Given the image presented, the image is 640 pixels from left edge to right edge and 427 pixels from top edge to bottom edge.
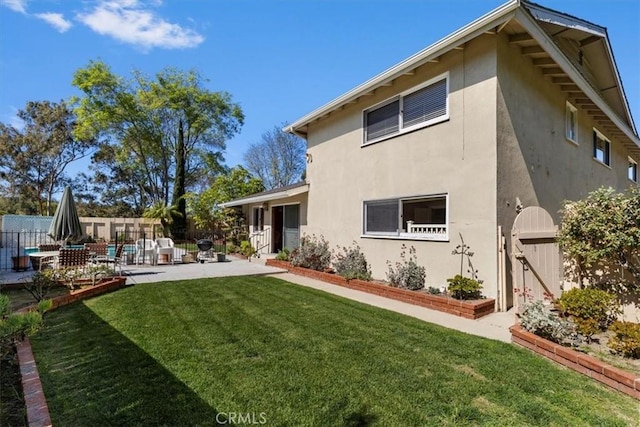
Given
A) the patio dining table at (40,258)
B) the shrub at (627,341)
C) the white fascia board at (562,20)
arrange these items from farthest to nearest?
the patio dining table at (40,258)
the white fascia board at (562,20)
the shrub at (627,341)

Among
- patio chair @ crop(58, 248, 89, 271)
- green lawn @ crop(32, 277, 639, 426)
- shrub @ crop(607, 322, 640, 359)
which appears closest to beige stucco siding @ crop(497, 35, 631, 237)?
shrub @ crop(607, 322, 640, 359)

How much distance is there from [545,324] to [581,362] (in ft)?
2.38

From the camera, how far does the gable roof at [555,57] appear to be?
6738 millimetres

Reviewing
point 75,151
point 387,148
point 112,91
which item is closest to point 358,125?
point 387,148

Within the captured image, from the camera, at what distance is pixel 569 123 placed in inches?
390

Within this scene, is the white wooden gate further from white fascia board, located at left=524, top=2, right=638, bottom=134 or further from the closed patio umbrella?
the closed patio umbrella

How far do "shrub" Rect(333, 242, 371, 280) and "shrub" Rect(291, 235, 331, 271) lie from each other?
0.82 meters

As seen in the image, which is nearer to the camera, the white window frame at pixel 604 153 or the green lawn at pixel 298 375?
the green lawn at pixel 298 375

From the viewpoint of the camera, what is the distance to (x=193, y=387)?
11.4 ft

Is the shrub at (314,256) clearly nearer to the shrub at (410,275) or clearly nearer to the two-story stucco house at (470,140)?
the two-story stucco house at (470,140)

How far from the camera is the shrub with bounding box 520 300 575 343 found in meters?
4.53

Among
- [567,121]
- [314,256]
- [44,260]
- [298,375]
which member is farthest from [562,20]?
[44,260]

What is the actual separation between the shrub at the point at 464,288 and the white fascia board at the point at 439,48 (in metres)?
5.04

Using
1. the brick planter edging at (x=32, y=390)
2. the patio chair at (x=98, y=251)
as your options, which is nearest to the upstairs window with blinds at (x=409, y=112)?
the brick planter edging at (x=32, y=390)
